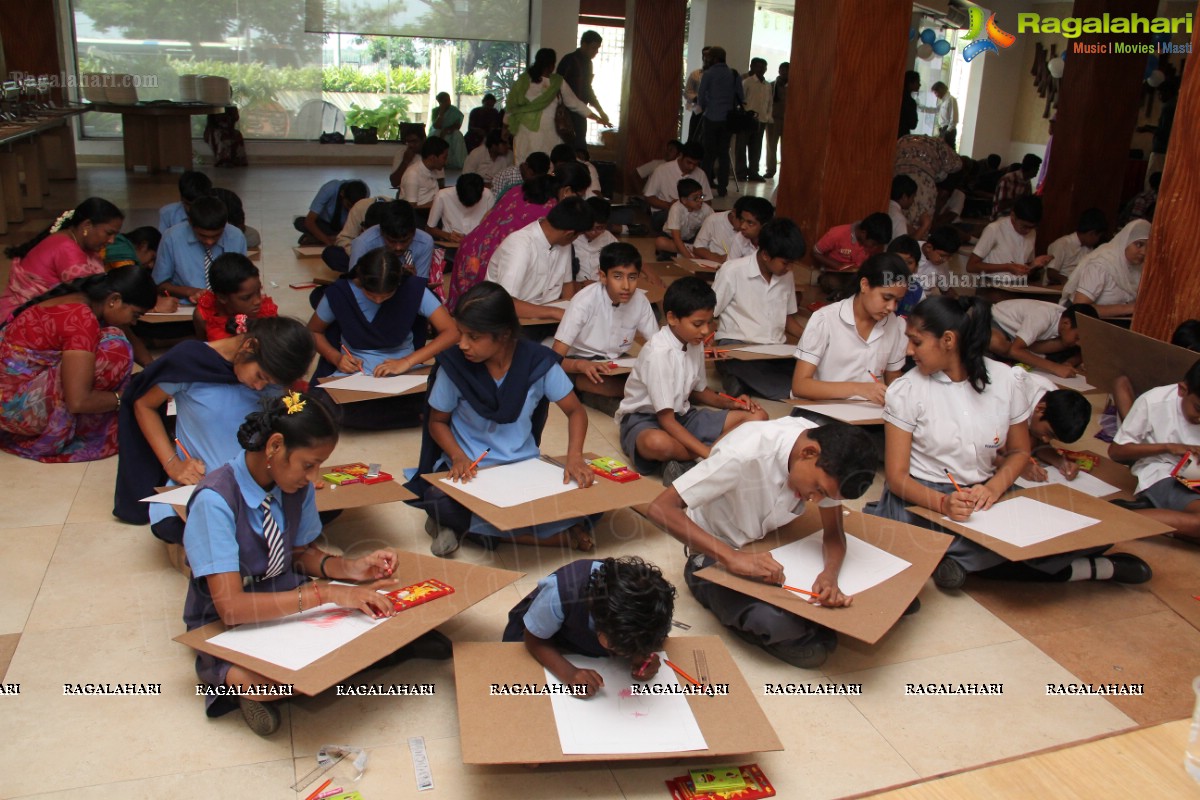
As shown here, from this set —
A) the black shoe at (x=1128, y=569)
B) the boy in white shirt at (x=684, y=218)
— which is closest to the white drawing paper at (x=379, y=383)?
the black shoe at (x=1128, y=569)

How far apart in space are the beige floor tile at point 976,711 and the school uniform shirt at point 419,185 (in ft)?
21.2

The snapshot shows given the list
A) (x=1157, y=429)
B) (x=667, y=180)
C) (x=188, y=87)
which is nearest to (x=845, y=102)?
(x=667, y=180)

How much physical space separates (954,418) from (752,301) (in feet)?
6.05

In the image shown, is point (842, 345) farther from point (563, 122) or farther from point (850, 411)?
point (563, 122)

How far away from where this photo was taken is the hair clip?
2.26 m

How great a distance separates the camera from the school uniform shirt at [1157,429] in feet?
12.2

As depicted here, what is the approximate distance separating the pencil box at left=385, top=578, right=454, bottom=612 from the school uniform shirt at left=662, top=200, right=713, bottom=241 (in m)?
5.55

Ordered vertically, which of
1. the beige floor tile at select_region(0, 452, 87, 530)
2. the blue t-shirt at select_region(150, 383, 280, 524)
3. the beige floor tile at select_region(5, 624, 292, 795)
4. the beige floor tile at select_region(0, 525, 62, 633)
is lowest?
the beige floor tile at select_region(5, 624, 292, 795)

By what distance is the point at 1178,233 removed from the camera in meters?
4.29

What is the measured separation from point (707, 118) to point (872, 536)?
9.57 m

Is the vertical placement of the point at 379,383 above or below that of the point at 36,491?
above

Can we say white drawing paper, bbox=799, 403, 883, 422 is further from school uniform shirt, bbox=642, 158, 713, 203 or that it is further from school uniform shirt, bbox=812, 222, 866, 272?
school uniform shirt, bbox=642, 158, 713, 203

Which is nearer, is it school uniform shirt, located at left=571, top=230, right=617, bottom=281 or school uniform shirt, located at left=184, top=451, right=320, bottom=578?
school uniform shirt, located at left=184, top=451, right=320, bottom=578

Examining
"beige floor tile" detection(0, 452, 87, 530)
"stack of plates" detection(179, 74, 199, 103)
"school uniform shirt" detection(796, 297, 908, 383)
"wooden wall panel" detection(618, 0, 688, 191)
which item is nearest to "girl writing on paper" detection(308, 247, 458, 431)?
"beige floor tile" detection(0, 452, 87, 530)
